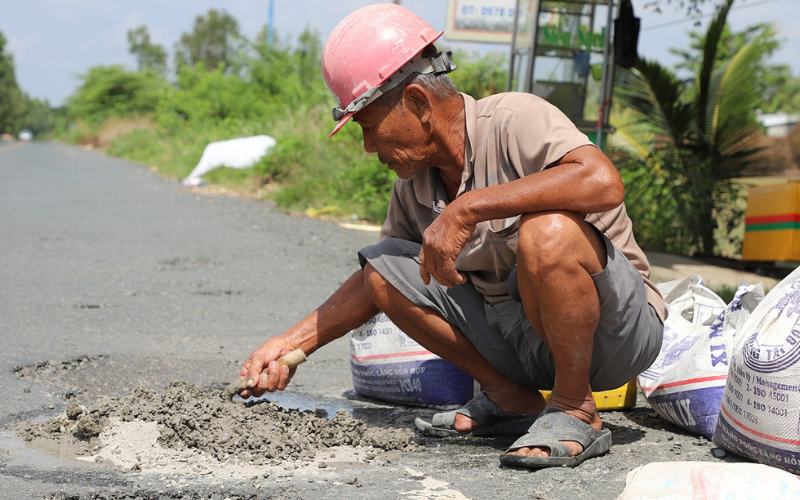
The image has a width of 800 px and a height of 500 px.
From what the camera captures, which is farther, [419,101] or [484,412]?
[484,412]

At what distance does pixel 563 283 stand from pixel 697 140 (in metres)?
7.52

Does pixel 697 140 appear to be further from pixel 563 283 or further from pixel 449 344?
pixel 563 283

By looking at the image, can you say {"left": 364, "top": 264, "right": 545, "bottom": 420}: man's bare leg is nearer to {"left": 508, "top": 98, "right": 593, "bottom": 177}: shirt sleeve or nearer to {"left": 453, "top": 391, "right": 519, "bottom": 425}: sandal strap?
{"left": 453, "top": 391, "right": 519, "bottom": 425}: sandal strap

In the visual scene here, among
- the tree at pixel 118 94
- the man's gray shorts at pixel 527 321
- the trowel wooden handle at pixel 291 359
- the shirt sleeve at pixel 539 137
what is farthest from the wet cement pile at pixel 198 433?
the tree at pixel 118 94

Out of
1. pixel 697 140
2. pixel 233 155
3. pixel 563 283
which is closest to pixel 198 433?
pixel 563 283

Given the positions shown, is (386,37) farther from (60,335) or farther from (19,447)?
(60,335)

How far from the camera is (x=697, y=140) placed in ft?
29.2

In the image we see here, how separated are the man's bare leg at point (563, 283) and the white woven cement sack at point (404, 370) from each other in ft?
2.22

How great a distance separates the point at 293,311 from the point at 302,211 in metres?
5.57

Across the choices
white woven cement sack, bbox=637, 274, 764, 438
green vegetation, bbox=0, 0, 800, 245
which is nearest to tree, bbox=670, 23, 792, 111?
green vegetation, bbox=0, 0, 800, 245

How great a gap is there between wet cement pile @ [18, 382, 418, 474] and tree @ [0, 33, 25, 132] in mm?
89754

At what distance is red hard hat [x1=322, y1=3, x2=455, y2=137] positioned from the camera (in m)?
2.31

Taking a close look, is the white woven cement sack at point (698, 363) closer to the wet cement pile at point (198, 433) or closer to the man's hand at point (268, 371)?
the wet cement pile at point (198, 433)

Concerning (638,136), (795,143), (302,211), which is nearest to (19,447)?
(302,211)
